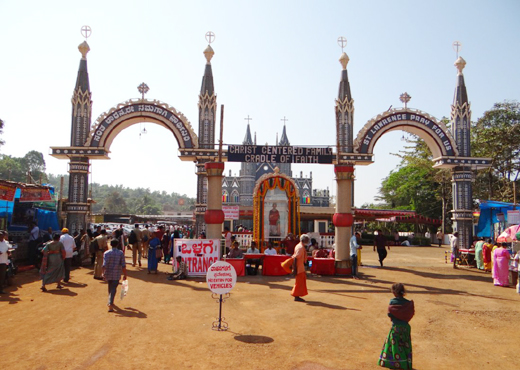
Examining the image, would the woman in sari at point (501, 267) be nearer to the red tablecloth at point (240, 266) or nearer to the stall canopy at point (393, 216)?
the red tablecloth at point (240, 266)

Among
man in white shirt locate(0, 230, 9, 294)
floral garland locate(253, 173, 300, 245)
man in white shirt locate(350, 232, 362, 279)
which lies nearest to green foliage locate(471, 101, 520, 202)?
floral garland locate(253, 173, 300, 245)

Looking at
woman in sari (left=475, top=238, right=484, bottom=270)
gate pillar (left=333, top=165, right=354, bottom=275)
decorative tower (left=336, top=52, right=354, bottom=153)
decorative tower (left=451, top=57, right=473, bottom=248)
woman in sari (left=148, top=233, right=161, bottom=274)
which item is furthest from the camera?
decorative tower (left=336, top=52, right=354, bottom=153)

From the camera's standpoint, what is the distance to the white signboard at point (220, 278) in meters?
8.38

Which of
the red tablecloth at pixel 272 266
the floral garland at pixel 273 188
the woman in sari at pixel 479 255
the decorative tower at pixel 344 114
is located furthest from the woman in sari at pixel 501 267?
the floral garland at pixel 273 188

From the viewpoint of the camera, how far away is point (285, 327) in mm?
8328

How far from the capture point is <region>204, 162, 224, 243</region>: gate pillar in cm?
1598

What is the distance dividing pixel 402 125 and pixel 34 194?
56.3 feet

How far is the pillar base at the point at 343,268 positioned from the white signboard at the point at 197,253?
4613mm

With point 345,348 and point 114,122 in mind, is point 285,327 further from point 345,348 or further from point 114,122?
point 114,122

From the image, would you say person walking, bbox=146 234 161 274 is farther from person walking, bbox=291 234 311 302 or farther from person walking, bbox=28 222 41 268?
person walking, bbox=291 234 311 302

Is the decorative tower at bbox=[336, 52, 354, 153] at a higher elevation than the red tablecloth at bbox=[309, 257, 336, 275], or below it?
higher

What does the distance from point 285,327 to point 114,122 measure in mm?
15401

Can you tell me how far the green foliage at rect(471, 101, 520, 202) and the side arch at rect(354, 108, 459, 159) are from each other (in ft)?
35.6

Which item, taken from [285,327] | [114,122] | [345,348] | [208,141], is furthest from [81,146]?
[345,348]
